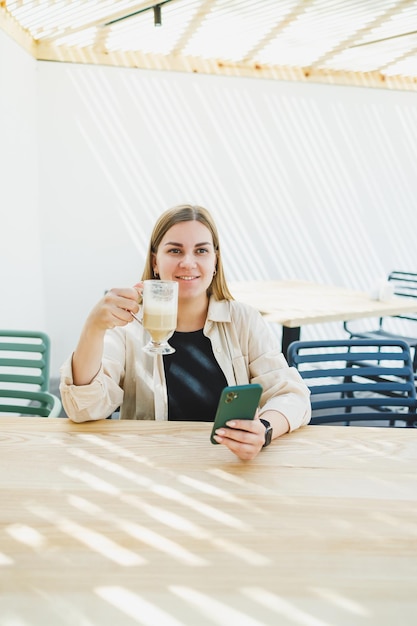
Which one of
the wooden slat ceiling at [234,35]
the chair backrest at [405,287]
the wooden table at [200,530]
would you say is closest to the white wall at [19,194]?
the wooden slat ceiling at [234,35]

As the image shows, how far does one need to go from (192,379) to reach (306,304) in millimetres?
1996

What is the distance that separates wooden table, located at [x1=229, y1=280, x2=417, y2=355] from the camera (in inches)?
125

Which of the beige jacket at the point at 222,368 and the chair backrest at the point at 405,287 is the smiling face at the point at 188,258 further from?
the chair backrest at the point at 405,287

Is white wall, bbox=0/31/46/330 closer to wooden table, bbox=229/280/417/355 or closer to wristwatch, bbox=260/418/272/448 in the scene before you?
wooden table, bbox=229/280/417/355

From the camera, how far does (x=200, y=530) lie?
98cm

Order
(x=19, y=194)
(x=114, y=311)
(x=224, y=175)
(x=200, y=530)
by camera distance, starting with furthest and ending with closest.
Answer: (x=224, y=175), (x=19, y=194), (x=114, y=311), (x=200, y=530)

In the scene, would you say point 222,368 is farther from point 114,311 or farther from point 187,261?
point 114,311

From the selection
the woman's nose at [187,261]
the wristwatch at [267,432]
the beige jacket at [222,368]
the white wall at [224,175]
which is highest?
the white wall at [224,175]

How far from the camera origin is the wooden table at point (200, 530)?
79 cm

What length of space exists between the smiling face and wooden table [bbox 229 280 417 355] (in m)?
1.38

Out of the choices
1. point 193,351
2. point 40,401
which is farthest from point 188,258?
point 40,401

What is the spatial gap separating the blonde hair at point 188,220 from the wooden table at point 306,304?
1257 millimetres

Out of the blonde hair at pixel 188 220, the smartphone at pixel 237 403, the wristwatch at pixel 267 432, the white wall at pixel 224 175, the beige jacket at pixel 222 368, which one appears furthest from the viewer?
the white wall at pixel 224 175

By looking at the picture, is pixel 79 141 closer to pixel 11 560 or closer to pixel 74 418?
pixel 74 418
